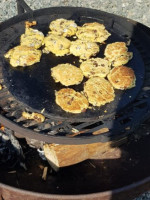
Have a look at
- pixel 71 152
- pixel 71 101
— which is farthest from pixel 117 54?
pixel 71 152

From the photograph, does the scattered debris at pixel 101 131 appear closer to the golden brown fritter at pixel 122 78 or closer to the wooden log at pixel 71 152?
the wooden log at pixel 71 152

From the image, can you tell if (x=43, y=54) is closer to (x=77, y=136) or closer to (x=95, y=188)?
(x=77, y=136)

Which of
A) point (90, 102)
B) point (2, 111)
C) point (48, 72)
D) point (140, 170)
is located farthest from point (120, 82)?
point (2, 111)

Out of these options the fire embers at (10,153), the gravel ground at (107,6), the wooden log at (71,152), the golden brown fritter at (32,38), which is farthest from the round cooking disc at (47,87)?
the gravel ground at (107,6)

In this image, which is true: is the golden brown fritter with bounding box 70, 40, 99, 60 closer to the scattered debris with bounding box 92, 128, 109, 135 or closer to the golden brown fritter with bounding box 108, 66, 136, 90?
the golden brown fritter with bounding box 108, 66, 136, 90

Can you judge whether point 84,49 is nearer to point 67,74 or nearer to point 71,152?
point 67,74
